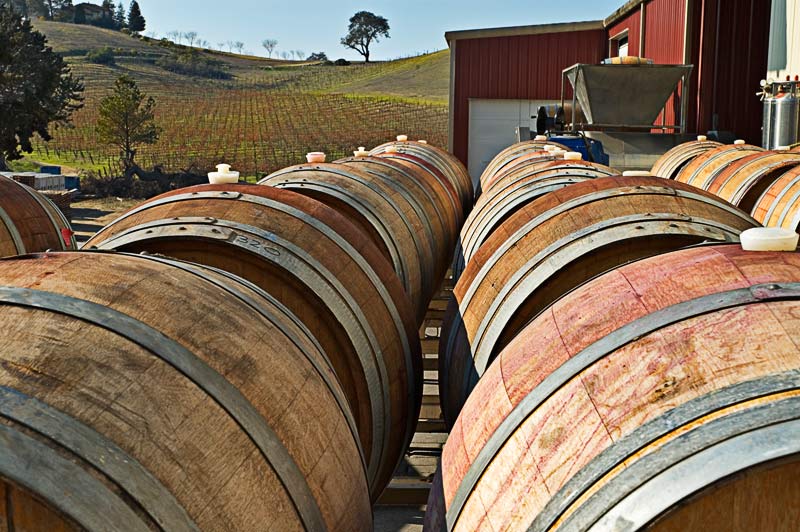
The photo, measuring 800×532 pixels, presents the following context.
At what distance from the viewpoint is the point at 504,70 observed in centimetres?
2541

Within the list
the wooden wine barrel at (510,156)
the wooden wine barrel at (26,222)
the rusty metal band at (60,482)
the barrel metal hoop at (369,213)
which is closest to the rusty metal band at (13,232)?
the wooden wine barrel at (26,222)

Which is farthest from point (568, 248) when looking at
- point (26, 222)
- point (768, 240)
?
point (26, 222)

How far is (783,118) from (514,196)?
987 centimetres

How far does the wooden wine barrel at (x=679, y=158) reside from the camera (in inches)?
398

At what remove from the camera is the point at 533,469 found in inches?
69.7

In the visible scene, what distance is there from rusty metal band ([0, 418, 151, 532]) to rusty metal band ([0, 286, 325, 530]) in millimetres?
356

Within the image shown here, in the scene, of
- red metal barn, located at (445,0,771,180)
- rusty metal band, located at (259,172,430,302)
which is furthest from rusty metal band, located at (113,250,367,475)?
red metal barn, located at (445,0,771,180)

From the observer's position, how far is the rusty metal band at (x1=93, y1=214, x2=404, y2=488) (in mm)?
2969

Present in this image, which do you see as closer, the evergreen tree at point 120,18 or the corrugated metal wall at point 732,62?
the corrugated metal wall at point 732,62

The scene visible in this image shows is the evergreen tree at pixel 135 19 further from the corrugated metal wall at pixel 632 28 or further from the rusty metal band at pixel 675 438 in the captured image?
the rusty metal band at pixel 675 438

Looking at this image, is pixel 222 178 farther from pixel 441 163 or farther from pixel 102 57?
pixel 102 57

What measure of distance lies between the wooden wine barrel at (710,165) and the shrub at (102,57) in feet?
284

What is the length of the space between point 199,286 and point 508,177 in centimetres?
428

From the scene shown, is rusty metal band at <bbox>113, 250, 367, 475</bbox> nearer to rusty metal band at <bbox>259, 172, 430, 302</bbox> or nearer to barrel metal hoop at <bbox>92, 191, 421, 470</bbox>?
barrel metal hoop at <bbox>92, 191, 421, 470</bbox>
